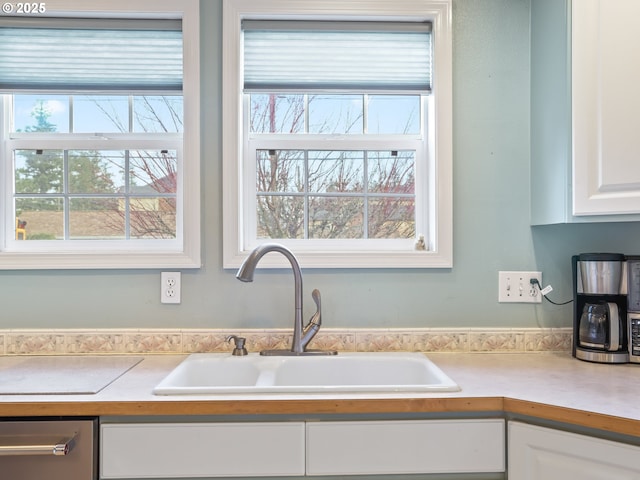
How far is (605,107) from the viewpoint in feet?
4.36

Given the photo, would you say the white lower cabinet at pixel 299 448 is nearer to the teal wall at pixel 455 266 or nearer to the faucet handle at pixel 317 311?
the faucet handle at pixel 317 311

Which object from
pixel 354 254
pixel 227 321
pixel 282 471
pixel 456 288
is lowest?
pixel 282 471

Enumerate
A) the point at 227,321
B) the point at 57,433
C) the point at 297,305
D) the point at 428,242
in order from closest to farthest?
the point at 57,433 < the point at 297,305 < the point at 227,321 < the point at 428,242

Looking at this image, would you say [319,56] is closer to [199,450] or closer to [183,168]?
[183,168]

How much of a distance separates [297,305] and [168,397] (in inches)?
21.5

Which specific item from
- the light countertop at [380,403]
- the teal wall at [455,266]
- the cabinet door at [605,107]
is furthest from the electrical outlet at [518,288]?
the light countertop at [380,403]

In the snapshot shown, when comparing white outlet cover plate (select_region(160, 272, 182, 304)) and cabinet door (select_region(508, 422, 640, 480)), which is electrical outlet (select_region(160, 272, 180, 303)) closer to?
white outlet cover plate (select_region(160, 272, 182, 304))

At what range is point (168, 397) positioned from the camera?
3.57 feet

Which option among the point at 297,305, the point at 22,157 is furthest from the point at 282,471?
the point at 22,157

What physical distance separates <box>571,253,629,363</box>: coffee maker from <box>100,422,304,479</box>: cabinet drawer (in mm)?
1076

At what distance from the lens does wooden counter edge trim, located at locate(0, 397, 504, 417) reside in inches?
41.4

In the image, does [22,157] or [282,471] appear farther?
[22,157]

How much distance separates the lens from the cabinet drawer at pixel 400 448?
1.07m

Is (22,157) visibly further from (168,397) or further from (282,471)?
(282,471)
